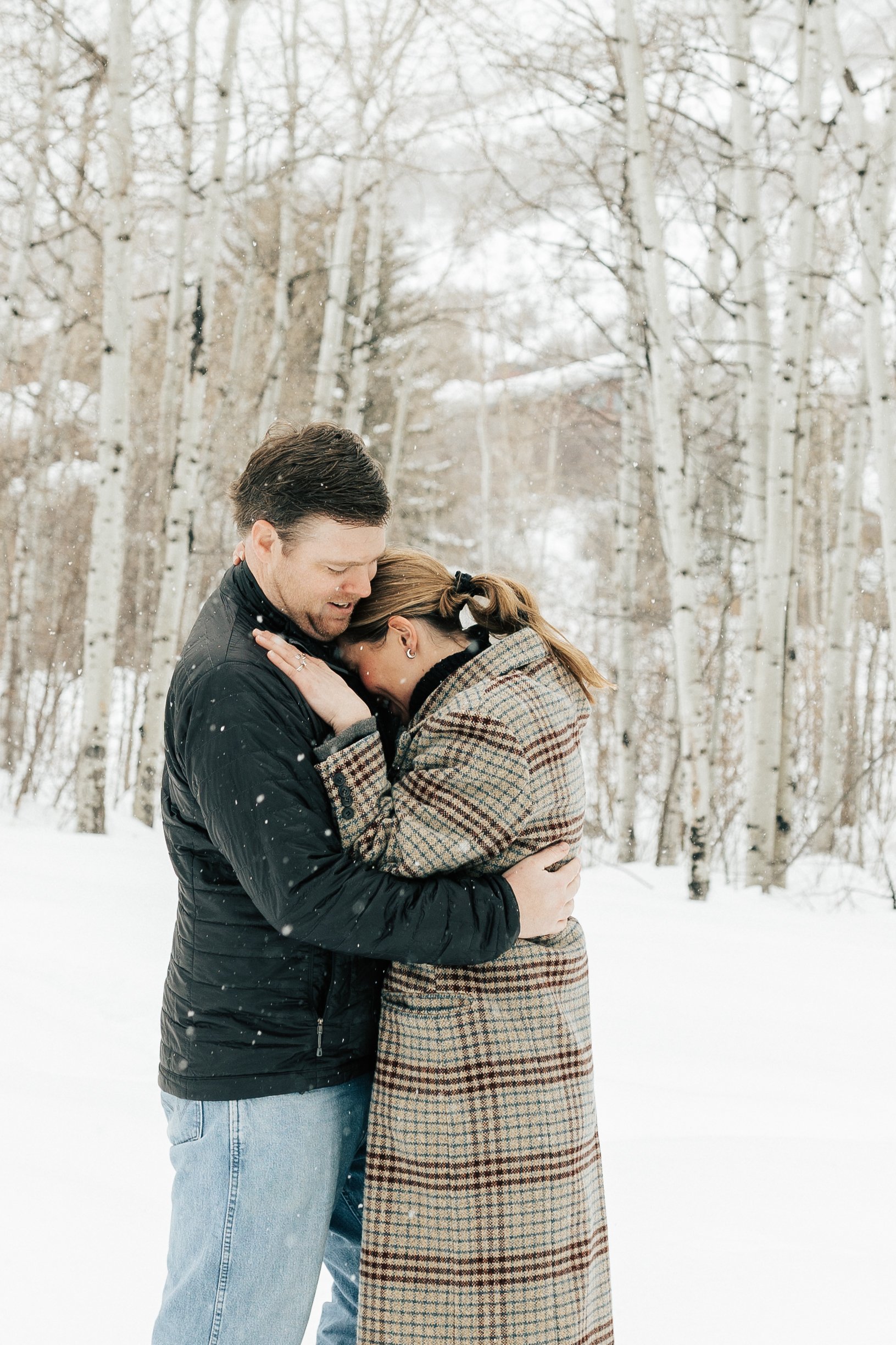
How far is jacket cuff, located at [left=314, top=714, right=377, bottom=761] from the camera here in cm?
165

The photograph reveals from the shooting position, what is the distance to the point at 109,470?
23.0ft

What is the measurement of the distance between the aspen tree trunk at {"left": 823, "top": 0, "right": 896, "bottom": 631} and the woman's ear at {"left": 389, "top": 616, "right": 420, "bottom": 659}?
5010 millimetres

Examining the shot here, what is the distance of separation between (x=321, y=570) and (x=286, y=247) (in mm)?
10031

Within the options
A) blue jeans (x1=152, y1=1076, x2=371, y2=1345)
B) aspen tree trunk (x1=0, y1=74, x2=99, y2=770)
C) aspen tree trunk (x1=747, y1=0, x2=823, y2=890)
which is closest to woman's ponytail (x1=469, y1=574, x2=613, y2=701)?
blue jeans (x1=152, y1=1076, x2=371, y2=1345)

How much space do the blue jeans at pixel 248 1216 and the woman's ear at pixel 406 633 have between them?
2.50 feet

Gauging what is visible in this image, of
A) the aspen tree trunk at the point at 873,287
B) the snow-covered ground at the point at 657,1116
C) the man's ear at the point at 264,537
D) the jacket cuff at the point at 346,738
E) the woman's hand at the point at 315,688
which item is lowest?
the snow-covered ground at the point at 657,1116

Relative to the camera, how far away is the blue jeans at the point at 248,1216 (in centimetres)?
161

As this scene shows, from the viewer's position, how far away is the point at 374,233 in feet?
36.4

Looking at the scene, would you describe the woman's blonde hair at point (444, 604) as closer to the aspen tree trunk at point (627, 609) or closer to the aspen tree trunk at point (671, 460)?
the aspen tree trunk at point (671, 460)

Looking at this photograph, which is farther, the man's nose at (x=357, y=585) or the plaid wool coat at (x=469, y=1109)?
the man's nose at (x=357, y=585)

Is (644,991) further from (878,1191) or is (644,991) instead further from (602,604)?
(602,604)

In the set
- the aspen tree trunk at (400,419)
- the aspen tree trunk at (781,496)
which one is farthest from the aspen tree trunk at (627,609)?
the aspen tree trunk at (400,419)

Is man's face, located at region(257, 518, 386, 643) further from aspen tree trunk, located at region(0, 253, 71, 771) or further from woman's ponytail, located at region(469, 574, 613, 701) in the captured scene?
aspen tree trunk, located at region(0, 253, 71, 771)

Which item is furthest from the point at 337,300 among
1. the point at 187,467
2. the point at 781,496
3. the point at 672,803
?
the point at 672,803
